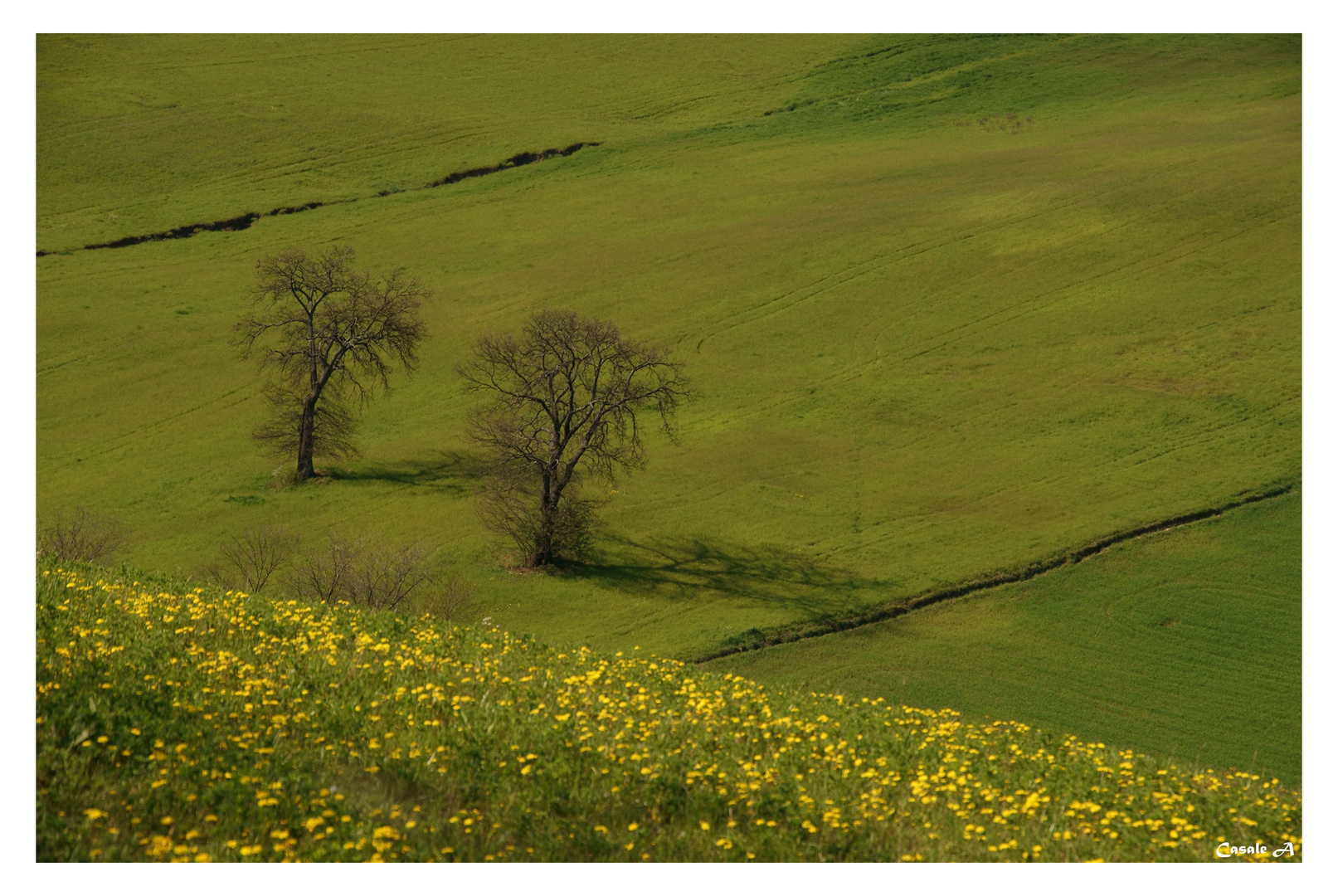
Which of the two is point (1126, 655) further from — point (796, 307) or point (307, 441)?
point (796, 307)

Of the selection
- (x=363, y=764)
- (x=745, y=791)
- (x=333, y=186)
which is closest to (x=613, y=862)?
(x=745, y=791)

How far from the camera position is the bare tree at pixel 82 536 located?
42.0 meters

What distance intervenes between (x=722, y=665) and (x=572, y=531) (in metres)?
11.1

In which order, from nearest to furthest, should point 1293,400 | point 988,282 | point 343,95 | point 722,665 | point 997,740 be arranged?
point 997,740, point 722,665, point 1293,400, point 988,282, point 343,95

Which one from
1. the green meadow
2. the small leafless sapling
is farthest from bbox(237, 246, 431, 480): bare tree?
the small leafless sapling

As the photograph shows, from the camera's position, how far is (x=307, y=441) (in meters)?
54.2

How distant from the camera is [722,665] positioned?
3741 cm

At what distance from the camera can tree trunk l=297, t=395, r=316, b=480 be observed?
2127 inches

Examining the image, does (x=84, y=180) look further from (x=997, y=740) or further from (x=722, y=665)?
(x=997, y=740)

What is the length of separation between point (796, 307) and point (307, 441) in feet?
112

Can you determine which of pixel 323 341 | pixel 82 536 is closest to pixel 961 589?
pixel 323 341

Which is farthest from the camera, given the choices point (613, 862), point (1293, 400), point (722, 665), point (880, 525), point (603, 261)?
point (603, 261)

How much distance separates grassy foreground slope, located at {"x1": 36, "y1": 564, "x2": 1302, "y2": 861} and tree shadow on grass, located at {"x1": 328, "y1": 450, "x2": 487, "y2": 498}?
118 feet

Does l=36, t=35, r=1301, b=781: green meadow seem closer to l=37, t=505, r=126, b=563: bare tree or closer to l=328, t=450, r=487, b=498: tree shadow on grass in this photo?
l=328, t=450, r=487, b=498: tree shadow on grass
